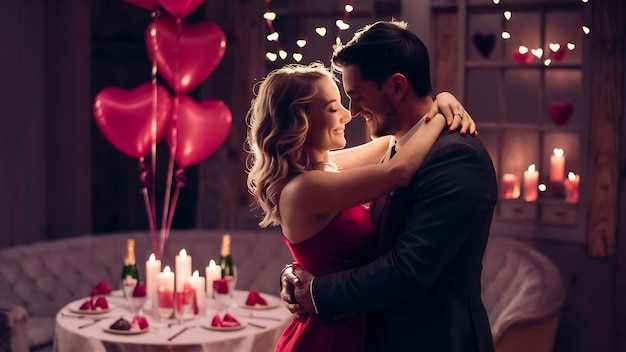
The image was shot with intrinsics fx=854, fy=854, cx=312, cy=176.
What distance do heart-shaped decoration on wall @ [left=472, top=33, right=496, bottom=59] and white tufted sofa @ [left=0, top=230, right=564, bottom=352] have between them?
117 cm

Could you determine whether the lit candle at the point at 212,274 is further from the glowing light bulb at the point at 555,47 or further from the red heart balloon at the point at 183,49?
the glowing light bulb at the point at 555,47

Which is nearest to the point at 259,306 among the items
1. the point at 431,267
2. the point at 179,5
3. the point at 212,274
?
the point at 212,274

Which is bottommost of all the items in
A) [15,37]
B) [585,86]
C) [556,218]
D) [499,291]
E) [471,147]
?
[499,291]

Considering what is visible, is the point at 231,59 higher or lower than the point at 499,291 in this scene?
higher

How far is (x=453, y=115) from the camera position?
6.28 feet

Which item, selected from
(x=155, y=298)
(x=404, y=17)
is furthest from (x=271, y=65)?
(x=155, y=298)

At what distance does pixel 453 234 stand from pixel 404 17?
3.56 meters

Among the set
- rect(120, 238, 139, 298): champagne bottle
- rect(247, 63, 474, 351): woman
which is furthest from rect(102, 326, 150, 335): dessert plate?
rect(247, 63, 474, 351): woman

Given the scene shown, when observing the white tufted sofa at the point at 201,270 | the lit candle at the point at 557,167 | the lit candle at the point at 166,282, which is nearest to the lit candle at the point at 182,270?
the lit candle at the point at 166,282

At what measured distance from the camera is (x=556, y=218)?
16.3 feet

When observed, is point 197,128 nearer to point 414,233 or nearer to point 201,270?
point 201,270

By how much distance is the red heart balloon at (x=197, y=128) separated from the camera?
4.30 m

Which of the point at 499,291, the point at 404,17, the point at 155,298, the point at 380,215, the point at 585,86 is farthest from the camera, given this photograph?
the point at 404,17

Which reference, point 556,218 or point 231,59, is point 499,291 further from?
point 231,59
